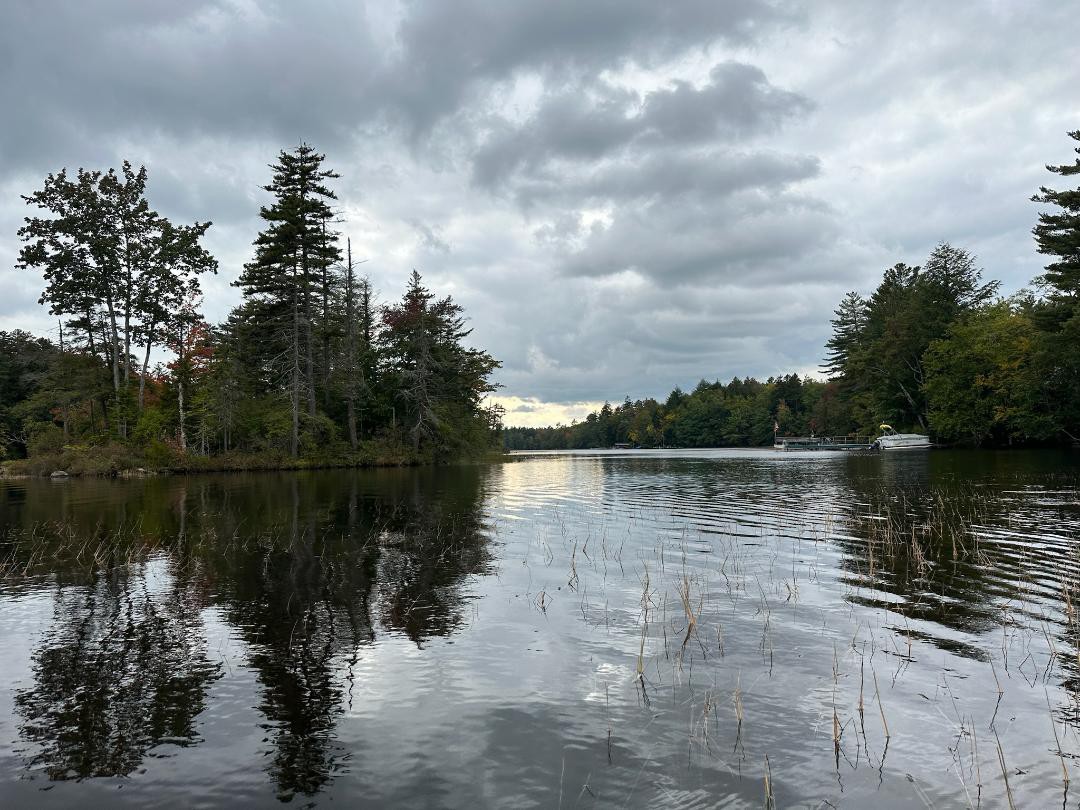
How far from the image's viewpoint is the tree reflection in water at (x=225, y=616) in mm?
6172

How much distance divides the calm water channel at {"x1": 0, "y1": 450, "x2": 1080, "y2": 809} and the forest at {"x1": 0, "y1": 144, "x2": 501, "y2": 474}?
35943 mm

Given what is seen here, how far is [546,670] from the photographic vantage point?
7953 mm

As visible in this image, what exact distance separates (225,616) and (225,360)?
49.6 metres

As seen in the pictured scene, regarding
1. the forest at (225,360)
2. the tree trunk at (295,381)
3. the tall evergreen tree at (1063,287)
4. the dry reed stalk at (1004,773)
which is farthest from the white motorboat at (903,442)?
the dry reed stalk at (1004,773)

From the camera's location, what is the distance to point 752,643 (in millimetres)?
8859

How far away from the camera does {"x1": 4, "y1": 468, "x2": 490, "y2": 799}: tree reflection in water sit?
617cm

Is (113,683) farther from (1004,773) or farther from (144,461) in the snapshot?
(144,461)

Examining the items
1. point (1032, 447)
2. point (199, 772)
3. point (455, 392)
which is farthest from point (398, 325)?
point (1032, 447)

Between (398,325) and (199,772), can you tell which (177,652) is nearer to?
(199,772)

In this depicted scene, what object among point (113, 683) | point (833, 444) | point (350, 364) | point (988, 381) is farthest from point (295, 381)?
point (833, 444)

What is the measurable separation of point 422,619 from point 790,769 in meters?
6.09

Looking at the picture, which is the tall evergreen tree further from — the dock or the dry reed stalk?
the dry reed stalk

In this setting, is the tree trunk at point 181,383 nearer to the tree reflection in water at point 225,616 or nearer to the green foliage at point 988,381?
the tree reflection in water at point 225,616

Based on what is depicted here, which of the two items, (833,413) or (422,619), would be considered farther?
(833,413)
